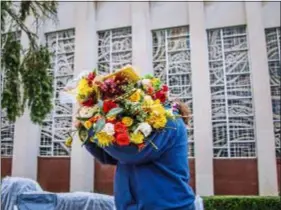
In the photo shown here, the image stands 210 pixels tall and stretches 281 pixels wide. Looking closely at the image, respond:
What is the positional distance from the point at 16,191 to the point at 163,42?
3.05m

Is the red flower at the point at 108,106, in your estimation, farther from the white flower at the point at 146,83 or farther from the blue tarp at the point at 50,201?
the blue tarp at the point at 50,201

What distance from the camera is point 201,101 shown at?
4098 mm

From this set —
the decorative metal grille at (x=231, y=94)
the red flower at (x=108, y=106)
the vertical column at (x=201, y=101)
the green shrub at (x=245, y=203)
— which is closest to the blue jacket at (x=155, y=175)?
the red flower at (x=108, y=106)

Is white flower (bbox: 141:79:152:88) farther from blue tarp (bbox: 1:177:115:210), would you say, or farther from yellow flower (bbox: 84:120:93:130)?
blue tarp (bbox: 1:177:115:210)

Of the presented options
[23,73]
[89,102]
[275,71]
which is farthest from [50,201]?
[275,71]

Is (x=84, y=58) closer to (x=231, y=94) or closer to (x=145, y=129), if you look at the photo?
(x=231, y=94)

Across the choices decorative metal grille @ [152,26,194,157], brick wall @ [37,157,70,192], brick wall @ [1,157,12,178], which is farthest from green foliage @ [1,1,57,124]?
decorative metal grille @ [152,26,194,157]

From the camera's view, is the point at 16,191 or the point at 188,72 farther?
the point at 188,72

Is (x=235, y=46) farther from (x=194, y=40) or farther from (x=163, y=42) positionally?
(x=163, y=42)

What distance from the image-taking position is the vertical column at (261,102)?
3832 millimetres

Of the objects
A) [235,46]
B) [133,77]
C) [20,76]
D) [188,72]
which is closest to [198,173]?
[188,72]

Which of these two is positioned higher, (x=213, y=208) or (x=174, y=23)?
(x=174, y=23)

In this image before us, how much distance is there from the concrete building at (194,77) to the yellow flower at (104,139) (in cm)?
298

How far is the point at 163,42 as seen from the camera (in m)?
4.42
